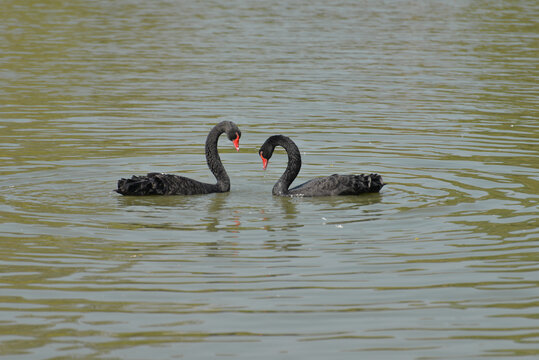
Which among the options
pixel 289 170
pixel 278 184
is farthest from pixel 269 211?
pixel 289 170

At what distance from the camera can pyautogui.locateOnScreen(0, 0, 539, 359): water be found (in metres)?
7.33

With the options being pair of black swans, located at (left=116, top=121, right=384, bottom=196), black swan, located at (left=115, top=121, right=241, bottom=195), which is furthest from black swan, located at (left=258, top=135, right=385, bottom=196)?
black swan, located at (left=115, top=121, right=241, bottom=195)

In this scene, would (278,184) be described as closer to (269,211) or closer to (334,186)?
(334,186)

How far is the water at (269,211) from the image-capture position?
24.0 feet

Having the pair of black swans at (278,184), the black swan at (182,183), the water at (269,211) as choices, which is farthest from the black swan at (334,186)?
the black swan at (182,183)

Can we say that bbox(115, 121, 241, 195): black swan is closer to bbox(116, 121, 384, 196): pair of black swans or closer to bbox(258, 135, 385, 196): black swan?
bbox(116, 121, 384, 196): pair of black swans

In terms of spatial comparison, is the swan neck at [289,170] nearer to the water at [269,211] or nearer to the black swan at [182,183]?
the water at [269,211]

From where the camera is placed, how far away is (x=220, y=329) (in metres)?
7.32

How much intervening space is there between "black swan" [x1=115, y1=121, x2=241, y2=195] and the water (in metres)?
0.16

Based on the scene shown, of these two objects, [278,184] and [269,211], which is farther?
[278,184]

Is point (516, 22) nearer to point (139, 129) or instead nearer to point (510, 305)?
point (139, 129)

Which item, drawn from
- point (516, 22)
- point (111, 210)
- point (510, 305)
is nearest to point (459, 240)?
point (510, 305)

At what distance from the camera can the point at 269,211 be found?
38.3 ft

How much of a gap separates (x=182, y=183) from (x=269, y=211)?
53.7 inches
